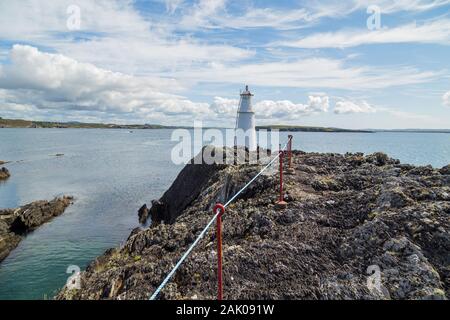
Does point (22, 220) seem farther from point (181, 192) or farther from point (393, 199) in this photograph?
point (393, 199)

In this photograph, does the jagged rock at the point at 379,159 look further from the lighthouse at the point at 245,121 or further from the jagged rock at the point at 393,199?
the lighthouse at the point at 245,121

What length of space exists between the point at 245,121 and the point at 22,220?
78.0 ft

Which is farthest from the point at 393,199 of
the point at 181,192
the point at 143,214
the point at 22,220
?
the point at 22,220

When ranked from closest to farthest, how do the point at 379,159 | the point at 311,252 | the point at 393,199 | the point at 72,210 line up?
the point at 311,252, the point at 393,199, the point at 379,159, the point at 72,210

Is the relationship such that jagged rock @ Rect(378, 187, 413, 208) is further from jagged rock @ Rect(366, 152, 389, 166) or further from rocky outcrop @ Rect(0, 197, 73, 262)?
rocky outcrop @ Rect(0, 197, 73, 262)

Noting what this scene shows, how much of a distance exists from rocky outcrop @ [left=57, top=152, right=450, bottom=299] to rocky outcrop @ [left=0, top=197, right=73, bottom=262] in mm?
21583

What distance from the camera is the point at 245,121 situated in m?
33.5

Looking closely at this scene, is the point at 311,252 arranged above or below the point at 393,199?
below

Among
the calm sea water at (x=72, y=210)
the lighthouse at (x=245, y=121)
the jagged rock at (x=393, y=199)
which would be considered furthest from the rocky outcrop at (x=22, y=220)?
the jagged rock at (x=393, y=199)

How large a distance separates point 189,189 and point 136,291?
21.7m

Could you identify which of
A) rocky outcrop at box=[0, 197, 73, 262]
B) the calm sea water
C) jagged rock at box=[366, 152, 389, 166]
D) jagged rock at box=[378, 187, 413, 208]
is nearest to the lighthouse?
the calm sea water

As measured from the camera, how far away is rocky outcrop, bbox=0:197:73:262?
85.0 feet

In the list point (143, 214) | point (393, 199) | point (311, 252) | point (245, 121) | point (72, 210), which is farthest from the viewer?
point (72, 210)
